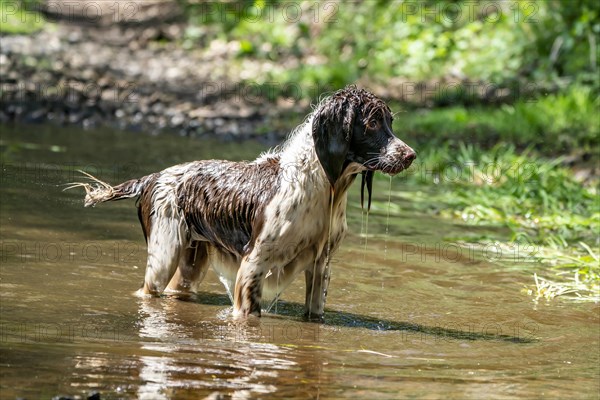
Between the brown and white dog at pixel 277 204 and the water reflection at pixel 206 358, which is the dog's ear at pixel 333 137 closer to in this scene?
the brown and white dog at pixel 277 204

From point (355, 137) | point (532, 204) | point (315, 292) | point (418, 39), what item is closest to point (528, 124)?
point (532, 204)

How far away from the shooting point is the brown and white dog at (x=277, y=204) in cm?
661

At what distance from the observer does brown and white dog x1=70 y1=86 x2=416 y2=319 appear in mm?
6609

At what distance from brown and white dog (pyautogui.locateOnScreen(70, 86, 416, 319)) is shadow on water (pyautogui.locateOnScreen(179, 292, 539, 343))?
177 millimetres

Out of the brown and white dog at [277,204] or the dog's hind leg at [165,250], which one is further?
the dog's hind leg at [165,250]

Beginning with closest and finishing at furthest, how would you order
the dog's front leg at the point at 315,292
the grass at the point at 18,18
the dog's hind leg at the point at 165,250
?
1. the dog's front leg at the point at 315,292
2. the dog's hind leg at the point at 165,250
3. the grass at the point at 18,18

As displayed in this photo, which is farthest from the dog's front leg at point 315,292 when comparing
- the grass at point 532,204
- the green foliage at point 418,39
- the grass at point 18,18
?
the grass at point 18,18

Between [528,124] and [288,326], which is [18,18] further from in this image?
[288,326]

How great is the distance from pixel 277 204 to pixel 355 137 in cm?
69

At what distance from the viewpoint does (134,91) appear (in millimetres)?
17531

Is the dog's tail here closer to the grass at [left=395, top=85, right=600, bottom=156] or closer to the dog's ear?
the dog's ear

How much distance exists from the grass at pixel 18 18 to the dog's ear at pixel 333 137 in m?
14.6

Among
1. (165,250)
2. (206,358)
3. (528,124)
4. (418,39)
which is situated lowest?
(206,358)

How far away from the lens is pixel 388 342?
21.1ft
